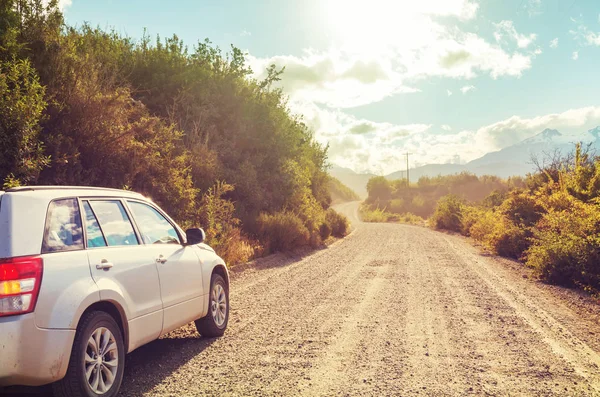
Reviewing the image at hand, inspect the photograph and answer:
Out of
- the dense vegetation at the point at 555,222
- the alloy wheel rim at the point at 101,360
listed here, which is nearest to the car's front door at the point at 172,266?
the alloy wheel rim at the point at 101,360

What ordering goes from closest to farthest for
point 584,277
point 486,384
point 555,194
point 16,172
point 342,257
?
point 486,384 < point 16,172 < point 584,277 < point 555,194 < point 342,257

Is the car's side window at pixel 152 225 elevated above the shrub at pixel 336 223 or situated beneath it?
elevated above

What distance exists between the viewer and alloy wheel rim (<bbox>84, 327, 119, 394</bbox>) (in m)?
3.84

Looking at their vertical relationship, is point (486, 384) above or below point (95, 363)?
below

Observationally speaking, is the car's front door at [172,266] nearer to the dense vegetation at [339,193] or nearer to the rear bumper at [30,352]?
the rear bumper at [30,352]

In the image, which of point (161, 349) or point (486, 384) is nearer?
point (486, 384)

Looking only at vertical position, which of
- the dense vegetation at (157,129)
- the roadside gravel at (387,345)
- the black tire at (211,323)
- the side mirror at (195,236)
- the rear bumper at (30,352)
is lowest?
the roadside gravel at (387,345)

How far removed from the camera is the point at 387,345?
602cm

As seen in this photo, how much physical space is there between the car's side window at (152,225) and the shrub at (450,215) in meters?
28.8

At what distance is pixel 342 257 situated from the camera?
17.0m

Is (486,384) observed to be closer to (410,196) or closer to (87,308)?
(87,308)

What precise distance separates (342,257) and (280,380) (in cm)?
1232

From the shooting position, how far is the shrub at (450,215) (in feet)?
109

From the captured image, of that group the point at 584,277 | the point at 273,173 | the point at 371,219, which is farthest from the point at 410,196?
the point at 584,277
